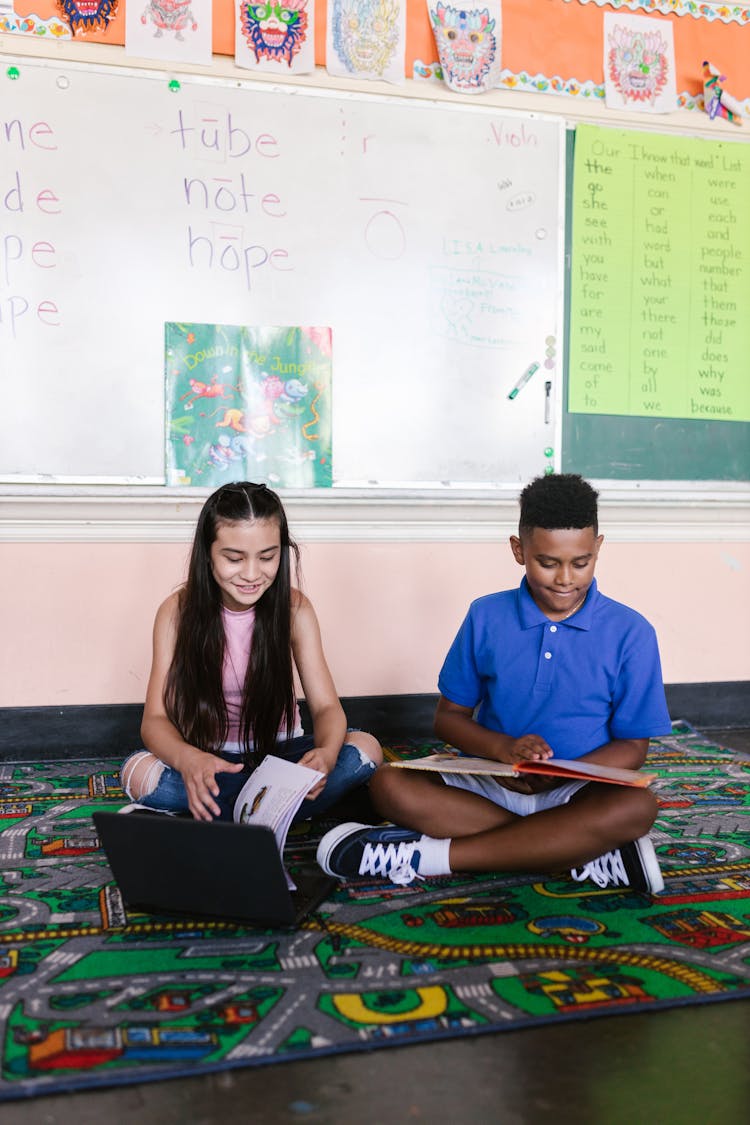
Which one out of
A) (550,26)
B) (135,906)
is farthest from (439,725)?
(550,26)

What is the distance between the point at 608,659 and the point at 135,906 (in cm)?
84

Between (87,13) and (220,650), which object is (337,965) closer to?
(220,650)

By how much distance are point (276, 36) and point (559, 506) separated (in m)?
1.77

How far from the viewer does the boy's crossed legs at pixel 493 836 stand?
1549mm

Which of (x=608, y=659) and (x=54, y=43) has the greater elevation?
(x=54, y=43)

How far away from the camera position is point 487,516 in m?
2.94

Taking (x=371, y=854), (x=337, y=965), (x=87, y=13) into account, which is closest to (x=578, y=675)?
(x=371, y=854)

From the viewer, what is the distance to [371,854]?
5.35ft

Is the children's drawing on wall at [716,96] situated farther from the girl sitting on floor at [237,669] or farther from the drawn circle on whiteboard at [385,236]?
the girl sitting on floor at [237,669]

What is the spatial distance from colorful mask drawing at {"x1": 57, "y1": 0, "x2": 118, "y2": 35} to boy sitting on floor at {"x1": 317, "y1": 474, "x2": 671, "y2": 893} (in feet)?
5.86

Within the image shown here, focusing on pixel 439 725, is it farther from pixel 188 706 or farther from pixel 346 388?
pixel 346 388

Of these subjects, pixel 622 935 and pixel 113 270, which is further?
pixel 113 270

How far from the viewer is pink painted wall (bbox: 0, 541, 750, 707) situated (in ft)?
8.70

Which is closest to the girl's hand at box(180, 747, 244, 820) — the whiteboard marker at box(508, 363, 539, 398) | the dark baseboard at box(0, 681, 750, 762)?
the dark baseboard at box(0, 681, 750, 762)
